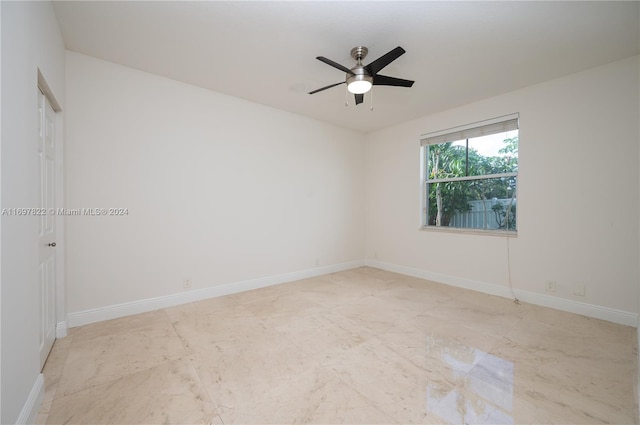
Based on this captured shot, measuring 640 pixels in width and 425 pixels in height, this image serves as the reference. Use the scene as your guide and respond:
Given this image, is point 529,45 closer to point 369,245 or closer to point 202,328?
point 369,245

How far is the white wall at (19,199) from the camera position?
1.29 meters

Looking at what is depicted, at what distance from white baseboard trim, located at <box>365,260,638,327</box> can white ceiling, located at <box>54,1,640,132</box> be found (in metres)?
2.62

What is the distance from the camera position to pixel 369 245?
17.8ft

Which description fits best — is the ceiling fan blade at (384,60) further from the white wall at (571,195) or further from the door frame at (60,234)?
the door frame at (60,234)

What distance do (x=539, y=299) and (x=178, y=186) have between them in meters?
4.66

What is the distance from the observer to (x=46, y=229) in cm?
217

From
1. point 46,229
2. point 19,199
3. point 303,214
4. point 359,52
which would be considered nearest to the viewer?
point 19,199

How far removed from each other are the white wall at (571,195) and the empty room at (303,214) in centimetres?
2

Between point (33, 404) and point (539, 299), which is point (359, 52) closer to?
point (33, 404)

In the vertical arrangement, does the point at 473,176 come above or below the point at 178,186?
above

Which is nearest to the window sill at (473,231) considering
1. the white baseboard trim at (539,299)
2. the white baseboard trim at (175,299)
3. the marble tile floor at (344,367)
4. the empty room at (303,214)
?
the empty room at (303,214)

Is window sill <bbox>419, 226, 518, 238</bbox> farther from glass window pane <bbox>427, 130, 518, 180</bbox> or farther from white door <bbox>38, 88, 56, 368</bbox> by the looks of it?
white door <bbox>38, 88, 56, 368</bbox>

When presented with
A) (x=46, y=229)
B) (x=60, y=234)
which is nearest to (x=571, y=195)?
(x=46, y=229)

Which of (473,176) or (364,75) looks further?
(473,176)
